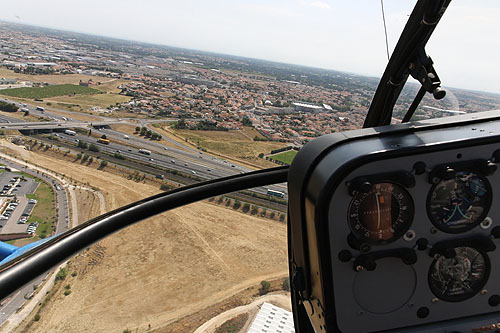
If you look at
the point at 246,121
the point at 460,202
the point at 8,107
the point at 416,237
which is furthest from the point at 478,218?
the point at 8,107

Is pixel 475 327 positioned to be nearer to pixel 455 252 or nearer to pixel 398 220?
pixel 455 252

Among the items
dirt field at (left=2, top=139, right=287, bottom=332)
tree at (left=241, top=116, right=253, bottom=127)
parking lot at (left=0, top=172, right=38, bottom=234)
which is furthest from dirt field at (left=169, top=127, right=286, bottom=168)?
parking lot at (left=0, top=172, right=38, bottom=234)

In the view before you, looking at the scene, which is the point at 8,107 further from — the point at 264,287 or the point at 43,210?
the point at 264,287

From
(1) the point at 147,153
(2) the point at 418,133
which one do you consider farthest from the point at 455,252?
(1) the point at 147,153

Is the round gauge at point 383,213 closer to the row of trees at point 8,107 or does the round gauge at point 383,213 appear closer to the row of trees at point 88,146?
the row of trees at point 88,146

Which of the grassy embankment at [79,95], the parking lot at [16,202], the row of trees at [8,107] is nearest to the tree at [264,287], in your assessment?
the parking lot at [16,202]
